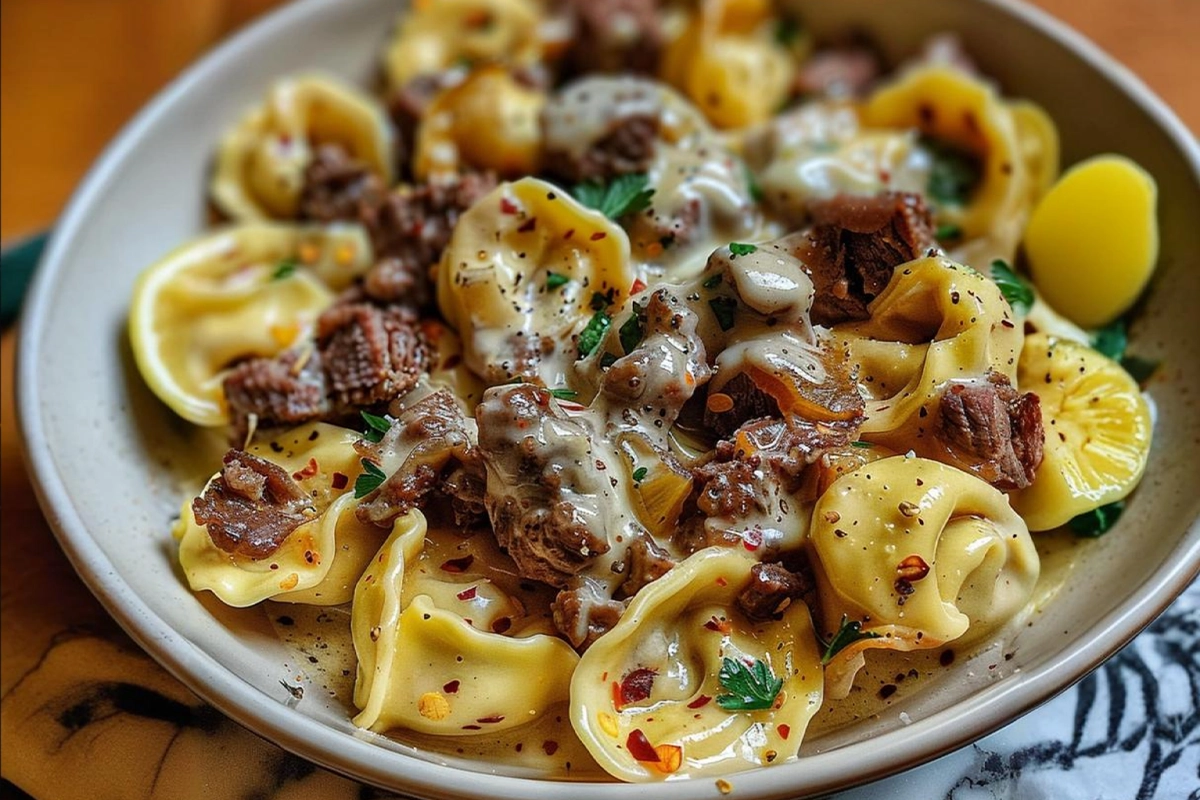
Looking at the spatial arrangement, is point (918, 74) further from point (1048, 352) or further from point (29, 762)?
point (29, 762)

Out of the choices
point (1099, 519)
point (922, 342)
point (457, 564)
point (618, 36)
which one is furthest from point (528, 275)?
point (1099, 519)

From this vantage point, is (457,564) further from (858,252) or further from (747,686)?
(858,252)

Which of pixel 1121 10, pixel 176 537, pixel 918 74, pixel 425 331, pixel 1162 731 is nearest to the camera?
pixel 1162 731

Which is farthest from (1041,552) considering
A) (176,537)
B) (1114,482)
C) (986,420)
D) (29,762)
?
(29,762)

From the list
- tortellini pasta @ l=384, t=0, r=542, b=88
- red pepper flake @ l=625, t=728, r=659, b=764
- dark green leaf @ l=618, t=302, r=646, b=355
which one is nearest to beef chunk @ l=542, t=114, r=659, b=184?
dark green leaf @ l=618, t=302, r=646, b=355

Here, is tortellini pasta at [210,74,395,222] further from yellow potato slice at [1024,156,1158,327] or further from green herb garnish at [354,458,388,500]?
yellow potato slice at [1024,156,1158,327]

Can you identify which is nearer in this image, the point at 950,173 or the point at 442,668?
the point at 442,668
